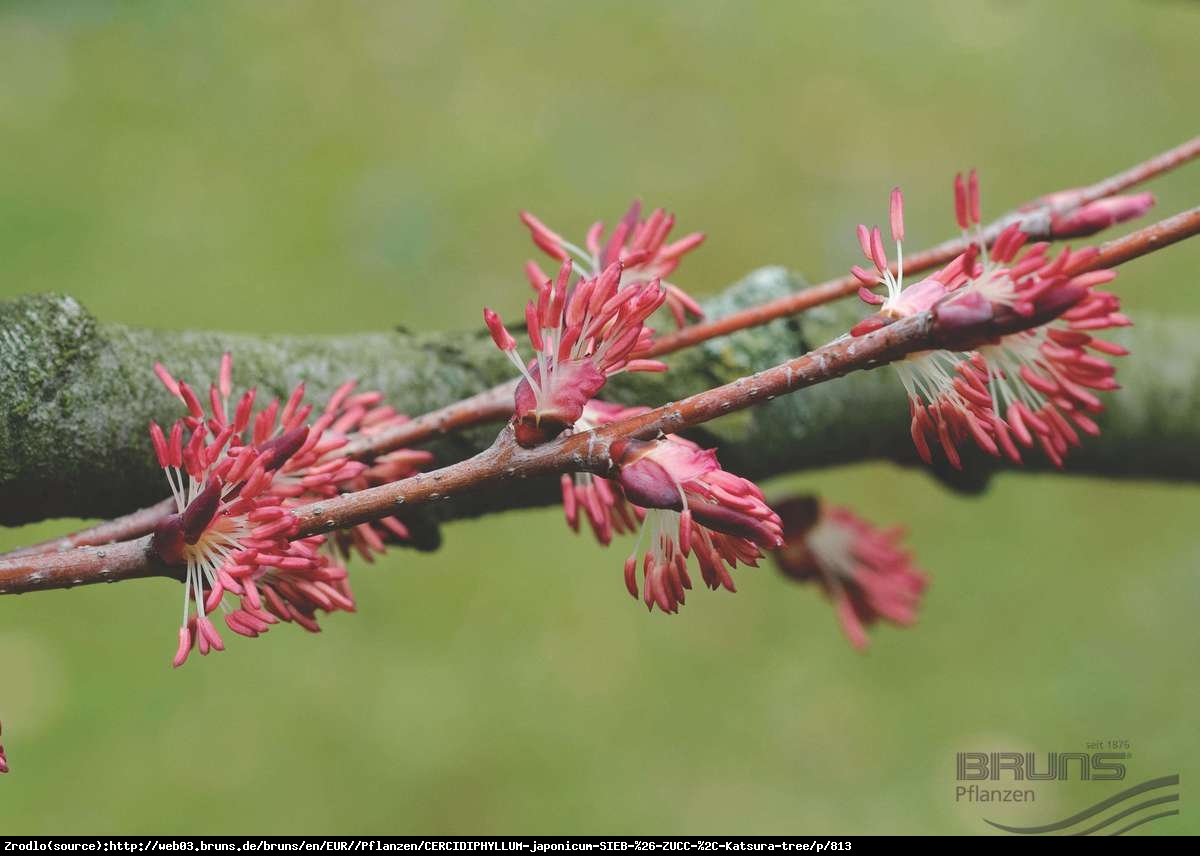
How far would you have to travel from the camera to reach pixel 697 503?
0.54 metres

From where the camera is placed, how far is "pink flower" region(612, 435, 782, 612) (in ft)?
1.74

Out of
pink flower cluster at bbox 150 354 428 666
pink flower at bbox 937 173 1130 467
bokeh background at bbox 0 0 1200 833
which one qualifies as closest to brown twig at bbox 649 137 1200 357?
pink flower at bbox 937 173 1130 467

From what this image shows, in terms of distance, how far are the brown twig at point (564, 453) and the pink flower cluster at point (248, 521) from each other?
0.06 feet

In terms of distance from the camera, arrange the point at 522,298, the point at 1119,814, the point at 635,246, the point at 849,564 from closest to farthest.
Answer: the point at 635,246 → the point at 849,564 → the point at 1119,814 → the point at 522,298

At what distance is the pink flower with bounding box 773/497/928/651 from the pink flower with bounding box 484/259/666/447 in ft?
1.80

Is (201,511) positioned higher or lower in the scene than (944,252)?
lower

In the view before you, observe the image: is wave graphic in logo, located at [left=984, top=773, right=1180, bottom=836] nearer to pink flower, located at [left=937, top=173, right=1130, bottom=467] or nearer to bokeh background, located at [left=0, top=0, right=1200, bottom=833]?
A: bokeh background, located at [left=0, top=0, right=1200, bottom=833]

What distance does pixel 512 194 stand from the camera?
282 centimetres

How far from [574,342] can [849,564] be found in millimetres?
614

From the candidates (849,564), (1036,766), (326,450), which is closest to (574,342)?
(326,450)

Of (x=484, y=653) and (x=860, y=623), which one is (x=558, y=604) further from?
(x=860, y=623)

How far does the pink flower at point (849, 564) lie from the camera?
1.08 m

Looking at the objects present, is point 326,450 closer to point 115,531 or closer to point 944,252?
point 115,531

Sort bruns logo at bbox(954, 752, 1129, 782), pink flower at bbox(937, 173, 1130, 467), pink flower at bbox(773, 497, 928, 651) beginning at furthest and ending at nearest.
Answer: bruns logo at bbox(954, 752, 1129, 782), pink flower at bbox(773, 497, 928, 651), pink flower at bbox(937, 173, 1130, 467)
